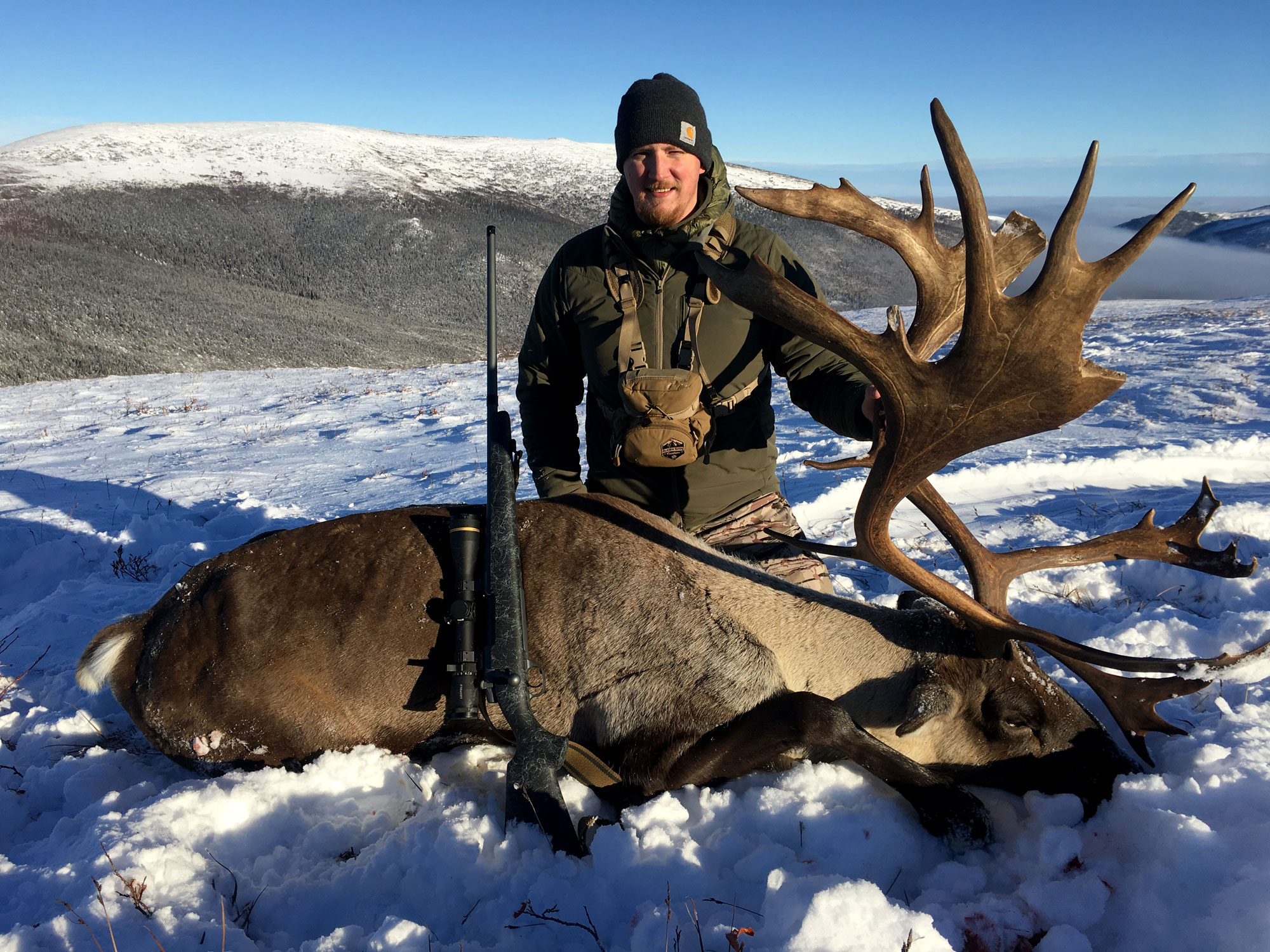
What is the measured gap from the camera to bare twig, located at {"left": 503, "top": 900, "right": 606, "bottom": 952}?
224 cm

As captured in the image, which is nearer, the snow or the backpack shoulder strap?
the backpack shoulder strap

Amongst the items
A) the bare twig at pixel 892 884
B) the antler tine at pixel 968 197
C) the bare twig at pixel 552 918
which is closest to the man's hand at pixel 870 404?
the antler tine at pixel 968 197

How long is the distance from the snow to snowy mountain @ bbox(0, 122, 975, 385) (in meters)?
0.17

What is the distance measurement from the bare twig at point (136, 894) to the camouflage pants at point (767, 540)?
2.61 metres

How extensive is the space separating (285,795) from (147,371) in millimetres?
17380

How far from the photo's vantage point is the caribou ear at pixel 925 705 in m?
2.86

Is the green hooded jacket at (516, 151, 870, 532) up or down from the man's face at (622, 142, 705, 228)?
down

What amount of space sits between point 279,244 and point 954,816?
117 feet

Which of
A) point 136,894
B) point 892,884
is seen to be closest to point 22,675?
point 136,894

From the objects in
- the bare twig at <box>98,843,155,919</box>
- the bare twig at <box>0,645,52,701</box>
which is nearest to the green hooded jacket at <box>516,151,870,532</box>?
the bare twig at <box>98,843,155,919</box>

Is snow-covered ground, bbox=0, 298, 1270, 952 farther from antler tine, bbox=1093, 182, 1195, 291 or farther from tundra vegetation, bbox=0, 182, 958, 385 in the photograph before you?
tundra vegetation, bbox=0, 182, 958, 385

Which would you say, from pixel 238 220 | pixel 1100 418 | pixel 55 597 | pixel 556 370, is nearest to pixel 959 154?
pixel 556 370

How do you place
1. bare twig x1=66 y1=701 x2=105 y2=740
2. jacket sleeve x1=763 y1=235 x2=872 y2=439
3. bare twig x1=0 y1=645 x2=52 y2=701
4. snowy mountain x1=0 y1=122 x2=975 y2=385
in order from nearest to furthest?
1. bare twig x1=66 y1=701 x2=105 y2=740
2. bare twig x1=0 y1=645 x2=52 y2=701
3. jacket sleeve x1=763 y1=235 x2=872 y2=439
4. snowy mountain x1=0 y1=122 x2=975 y2=385

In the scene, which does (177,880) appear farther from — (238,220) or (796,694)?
(238,220)
